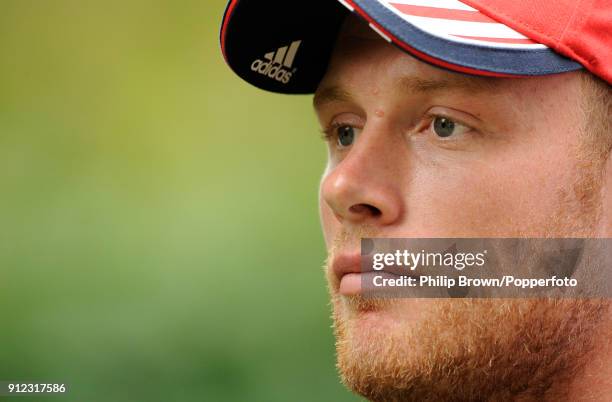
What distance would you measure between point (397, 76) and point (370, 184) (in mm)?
168

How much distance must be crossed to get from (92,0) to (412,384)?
3428 millimetres

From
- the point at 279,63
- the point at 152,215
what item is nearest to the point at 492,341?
the point at 279,63

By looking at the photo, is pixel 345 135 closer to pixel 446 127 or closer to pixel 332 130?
pixel 332 130

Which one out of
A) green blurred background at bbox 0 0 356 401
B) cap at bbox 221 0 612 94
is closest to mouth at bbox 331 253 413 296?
cap at bbox 221 0 612 94

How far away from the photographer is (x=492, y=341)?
126cm

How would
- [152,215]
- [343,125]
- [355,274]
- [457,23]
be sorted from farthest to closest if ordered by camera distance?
1. [152,215]
2. [343,125]
3. [355,274]
4. [457,23]

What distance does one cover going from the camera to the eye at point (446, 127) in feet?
4.20

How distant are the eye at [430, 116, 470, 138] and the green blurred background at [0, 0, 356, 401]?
2017mm

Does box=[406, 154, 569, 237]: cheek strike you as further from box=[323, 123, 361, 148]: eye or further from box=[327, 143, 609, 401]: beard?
box=[323, 123, 361, 148]: eye

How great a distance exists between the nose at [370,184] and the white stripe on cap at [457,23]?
0.19m

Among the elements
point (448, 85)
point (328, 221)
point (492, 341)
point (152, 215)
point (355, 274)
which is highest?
point (152, 215)

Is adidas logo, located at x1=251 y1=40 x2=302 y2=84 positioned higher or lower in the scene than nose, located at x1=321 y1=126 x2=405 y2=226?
higher

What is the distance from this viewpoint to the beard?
4.11 feet

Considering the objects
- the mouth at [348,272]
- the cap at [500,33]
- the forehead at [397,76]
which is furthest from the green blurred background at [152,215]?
the cap at [500,33]
